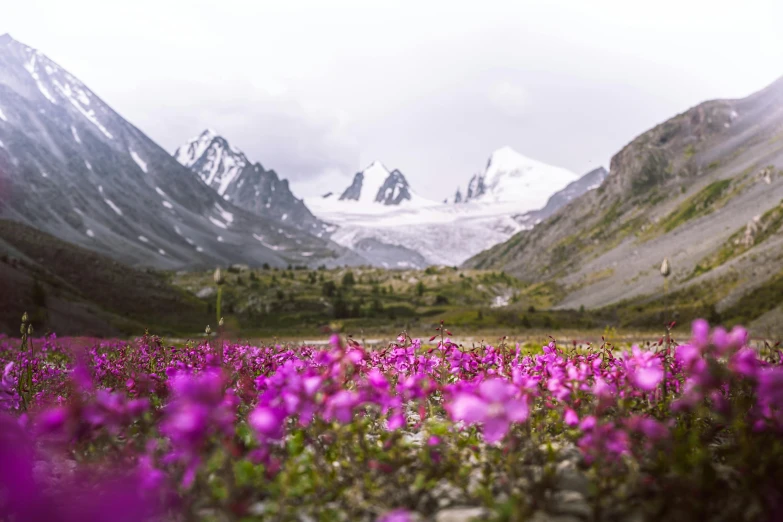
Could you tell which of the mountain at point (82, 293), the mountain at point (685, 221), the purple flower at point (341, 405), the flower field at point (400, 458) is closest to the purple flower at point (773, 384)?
the flower field at point (400, 458)

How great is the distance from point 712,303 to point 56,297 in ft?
204

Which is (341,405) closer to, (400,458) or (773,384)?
(400,458)

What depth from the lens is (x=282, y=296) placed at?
8669 centimetres

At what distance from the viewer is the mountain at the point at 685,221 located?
217ft

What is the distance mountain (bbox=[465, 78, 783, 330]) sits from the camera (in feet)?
217

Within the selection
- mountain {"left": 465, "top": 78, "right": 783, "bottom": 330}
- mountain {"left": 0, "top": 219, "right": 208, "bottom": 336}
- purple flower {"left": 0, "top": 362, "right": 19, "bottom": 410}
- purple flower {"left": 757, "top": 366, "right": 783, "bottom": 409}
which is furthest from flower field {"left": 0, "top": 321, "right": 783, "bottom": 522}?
mountain {"left": 465, "top": 78, "right": 783, "bottom": 330}

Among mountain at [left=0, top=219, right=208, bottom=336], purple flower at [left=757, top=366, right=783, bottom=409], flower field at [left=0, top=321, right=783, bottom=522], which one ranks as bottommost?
flower field at [left=0, top=321, right=783, bottom=522]

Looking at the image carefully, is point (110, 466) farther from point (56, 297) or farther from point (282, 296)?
point (282, 296)

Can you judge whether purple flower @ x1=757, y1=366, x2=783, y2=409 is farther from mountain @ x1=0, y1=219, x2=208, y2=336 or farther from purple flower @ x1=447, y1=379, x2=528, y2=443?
mountain @ x1=0, y1=219, x2=208, y2=336

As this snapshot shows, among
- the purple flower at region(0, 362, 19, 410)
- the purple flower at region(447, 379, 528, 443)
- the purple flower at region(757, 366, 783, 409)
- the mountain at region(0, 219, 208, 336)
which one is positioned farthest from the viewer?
the mountain at region(0, 219, 208, 336)

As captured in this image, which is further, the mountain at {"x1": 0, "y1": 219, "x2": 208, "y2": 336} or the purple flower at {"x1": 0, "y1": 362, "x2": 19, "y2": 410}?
the mountain at {"x1": 0, "y1": 219, "x2": 208, "y2": 336}

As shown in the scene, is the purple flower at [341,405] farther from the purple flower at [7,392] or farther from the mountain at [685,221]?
the mountain at [685,221]

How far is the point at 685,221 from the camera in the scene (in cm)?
11181

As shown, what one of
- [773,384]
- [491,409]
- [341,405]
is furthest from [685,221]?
[341,405]
